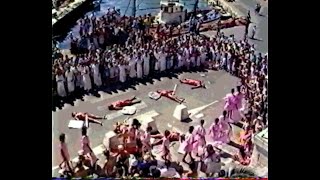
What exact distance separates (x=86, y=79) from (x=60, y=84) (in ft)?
0.59

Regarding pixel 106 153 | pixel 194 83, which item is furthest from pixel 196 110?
pixel 106 153

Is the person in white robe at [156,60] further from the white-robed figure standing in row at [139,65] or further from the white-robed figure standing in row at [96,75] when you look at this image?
the white-robed figure standing in row at [96,75]

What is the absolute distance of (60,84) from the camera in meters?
3.72

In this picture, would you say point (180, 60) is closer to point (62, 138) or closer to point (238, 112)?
point (238, 112)

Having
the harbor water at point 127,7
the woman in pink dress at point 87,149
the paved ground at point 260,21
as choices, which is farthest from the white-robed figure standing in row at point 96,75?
the paved ground at point 260,21

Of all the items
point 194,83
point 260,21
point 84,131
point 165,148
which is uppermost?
point 260,21

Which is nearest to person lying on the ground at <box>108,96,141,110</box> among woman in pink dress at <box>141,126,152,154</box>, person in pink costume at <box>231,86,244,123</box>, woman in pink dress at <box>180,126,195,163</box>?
woman in pink dress at <box>141,126,152,154</box>

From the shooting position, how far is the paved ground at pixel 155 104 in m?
3.70
